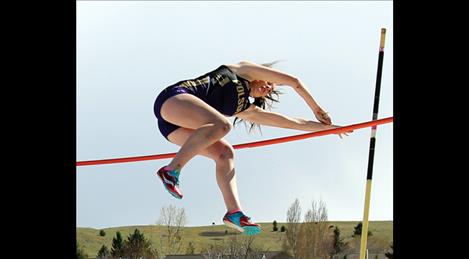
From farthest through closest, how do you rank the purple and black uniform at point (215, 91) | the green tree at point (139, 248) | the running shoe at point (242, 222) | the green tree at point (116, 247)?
1. the green tree at point (116, 247)
2. the green tree at point (139, 248)
3. the purple and black uniform at point (215, 91)
4. the running shoe at point (242, 222)

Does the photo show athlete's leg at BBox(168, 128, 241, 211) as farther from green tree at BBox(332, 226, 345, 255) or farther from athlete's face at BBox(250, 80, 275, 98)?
green tree at BBox(332, 226, 345, 255)

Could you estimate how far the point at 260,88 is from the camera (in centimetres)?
396

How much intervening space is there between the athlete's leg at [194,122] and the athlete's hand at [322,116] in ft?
2.44

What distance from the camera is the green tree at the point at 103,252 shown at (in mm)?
26594

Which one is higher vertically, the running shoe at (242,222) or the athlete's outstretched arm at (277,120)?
the athlete's outstretched arm at (277,120)

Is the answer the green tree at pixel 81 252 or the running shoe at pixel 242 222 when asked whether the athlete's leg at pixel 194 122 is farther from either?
the green tree at pixel 81 252

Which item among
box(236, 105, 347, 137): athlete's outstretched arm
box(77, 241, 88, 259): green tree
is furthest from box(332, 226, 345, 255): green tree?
box(236, 105, 347, 137): athlete's outstretched arm

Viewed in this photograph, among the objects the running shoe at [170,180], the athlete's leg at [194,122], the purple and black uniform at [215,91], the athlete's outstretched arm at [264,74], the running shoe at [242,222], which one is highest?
the athlete's outstretched arm at [264,74]

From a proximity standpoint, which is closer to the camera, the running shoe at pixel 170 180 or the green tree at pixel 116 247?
the running shoe at pixel 170 180

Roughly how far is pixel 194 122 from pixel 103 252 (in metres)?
23.9

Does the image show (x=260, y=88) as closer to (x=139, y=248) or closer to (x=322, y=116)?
(x=322, y=116)

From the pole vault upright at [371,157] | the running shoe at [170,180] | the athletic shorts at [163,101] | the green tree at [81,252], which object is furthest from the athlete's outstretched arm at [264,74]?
the green tree at [81,252]

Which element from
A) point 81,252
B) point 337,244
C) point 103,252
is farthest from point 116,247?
point 337,244
